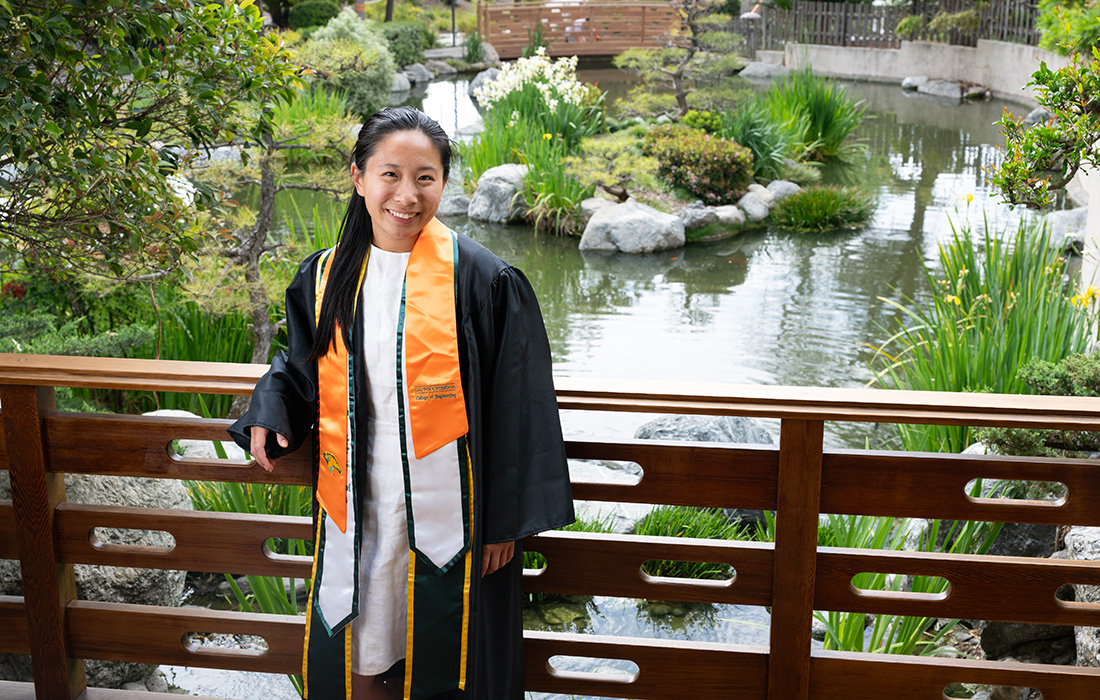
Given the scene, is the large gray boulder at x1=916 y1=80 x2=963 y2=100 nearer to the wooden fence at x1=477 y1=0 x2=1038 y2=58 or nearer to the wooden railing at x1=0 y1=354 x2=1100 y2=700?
the wooden fence at x1=477 y1=0 x2=1038 y2=58

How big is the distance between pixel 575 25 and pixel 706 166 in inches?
595

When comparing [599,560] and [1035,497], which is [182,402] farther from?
[1035,497]

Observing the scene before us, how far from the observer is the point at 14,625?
7.07 ft

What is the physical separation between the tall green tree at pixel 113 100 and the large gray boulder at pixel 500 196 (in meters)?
6.21

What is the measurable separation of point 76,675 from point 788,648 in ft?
5.03

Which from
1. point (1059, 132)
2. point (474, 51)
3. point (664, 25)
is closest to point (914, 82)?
point (664, 25)

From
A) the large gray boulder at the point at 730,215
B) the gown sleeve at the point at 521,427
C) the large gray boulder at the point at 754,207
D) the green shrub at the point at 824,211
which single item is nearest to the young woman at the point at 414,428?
the gown sleeve at the point at 521,427

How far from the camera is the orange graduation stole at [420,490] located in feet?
5.39

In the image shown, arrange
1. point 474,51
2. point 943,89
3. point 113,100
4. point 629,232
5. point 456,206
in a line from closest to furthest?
point 113,100 → point 629,232 → point 456,206 → point 943,89 → point 474,51

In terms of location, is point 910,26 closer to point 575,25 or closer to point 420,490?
point 575,25

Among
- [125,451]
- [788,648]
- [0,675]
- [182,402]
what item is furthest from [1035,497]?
[182,402]

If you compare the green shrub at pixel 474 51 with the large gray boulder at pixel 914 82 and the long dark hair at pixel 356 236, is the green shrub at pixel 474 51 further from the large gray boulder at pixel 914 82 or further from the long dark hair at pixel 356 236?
the long dark hair at pixel 356 236

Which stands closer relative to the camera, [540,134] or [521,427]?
[521,427]

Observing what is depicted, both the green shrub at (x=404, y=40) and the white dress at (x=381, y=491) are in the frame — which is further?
the green shrub at (x=404, y=40)
